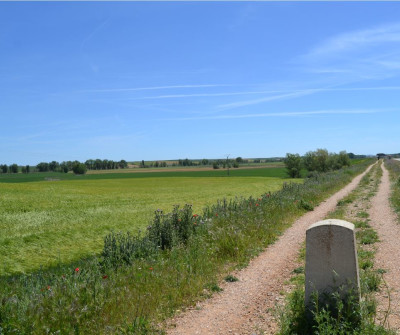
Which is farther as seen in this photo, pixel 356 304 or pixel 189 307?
pixel 189 307

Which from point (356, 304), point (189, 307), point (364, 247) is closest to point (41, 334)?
point (189, 307)

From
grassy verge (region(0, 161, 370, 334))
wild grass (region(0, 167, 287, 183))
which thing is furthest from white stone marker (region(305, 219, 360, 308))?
wild grass (region(0, 167, 287, 183))

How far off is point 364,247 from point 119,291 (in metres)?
7.50

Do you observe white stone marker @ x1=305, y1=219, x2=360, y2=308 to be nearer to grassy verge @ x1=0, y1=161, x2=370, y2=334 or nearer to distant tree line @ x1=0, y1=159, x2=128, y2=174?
grassy verge @ x1=0, y1=161, x2=370, y2=334

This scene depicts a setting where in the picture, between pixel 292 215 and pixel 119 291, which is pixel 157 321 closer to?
pixel 119 291

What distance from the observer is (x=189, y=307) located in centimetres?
655

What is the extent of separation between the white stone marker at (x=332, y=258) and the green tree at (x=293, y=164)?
7590 centimetres

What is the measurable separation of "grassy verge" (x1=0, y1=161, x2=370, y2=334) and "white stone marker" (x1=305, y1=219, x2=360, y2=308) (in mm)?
2495

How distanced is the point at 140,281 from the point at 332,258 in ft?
11.7

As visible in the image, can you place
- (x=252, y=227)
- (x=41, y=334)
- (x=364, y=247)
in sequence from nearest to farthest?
(x=41, y=334) → (x=364, y=247) → (x=252, y=227)

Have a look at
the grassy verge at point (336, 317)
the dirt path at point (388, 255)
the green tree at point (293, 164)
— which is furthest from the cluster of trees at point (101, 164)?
the grassy verge at point (336, 317)

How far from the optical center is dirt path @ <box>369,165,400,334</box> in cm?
600

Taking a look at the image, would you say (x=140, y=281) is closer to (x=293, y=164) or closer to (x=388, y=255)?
(x=388, y=255)

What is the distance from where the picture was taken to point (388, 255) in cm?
946
